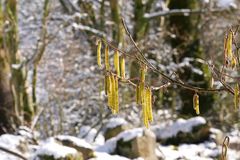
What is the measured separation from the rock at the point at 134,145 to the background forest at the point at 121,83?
0.05ft

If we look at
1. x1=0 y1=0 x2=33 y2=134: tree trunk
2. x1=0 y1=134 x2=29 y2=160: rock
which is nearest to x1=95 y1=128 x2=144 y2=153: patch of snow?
x1=0 y1=134 x2=29 y2=160: rock

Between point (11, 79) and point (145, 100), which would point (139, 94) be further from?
point (11, 79)

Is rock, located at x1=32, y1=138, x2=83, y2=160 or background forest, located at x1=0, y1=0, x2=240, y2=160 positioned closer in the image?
rock, located at x1=32, y1=138, x2=83, y2=160

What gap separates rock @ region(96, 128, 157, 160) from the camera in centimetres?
757

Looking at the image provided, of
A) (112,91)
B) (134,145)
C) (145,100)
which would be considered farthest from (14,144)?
(145,100)

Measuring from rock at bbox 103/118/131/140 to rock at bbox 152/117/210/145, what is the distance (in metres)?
1.31

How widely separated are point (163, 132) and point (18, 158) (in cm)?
432

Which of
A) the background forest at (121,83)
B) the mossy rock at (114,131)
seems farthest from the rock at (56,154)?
the mossy rock at (114,131)

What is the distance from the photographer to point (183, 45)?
13.6m

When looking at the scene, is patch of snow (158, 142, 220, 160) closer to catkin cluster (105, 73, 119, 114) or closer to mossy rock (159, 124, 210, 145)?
mossy rock (159, 124, 210, 145)

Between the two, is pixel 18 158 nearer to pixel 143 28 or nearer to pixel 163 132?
pixel 163 132

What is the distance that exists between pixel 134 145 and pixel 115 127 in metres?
2.01

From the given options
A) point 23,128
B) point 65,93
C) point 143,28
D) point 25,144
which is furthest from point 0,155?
point 143,28

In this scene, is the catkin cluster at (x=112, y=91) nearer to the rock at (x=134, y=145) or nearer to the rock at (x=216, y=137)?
the rock at (x=134, y=145)
